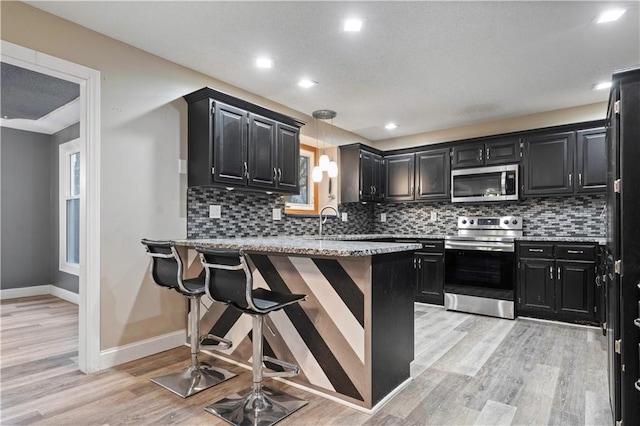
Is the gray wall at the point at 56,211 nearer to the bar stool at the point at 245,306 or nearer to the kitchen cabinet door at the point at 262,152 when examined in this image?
the kitchen cabinet door at the point at 262,152

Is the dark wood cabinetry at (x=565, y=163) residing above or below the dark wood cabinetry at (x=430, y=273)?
above

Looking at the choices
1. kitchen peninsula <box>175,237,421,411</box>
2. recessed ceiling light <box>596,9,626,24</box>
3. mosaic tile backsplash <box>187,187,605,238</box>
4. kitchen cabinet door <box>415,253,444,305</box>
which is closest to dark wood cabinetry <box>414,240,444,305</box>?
kitchen cabinet door <box>415,253,444,305</box>

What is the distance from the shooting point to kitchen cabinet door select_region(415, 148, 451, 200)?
199 inches

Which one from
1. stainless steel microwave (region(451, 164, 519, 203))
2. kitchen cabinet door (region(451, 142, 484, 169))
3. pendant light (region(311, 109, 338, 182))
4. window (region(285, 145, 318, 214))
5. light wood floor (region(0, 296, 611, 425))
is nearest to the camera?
light wood floor (region(0, 296, 611, 425))

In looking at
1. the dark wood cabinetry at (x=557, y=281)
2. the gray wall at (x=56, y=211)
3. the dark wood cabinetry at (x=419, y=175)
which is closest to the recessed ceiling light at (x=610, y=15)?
the dark wood cabinetry at (x=557, y=281)

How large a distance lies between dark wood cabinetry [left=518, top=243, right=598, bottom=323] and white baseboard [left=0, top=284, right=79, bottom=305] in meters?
5.75

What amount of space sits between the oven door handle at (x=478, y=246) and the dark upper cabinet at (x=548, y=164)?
776 millimetres

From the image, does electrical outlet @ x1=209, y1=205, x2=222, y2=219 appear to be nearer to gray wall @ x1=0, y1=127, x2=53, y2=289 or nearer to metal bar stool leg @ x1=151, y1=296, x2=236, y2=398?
metal bar stool leg @ x1=151, y1=296, x2=236, y2=398

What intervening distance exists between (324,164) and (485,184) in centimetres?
231

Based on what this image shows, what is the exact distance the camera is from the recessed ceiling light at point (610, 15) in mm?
2389

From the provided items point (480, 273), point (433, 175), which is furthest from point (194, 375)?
point (433, 175)

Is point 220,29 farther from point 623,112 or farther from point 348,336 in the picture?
point 623,112

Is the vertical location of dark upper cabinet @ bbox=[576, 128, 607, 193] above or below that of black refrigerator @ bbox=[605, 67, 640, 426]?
above

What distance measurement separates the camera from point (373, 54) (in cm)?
301
